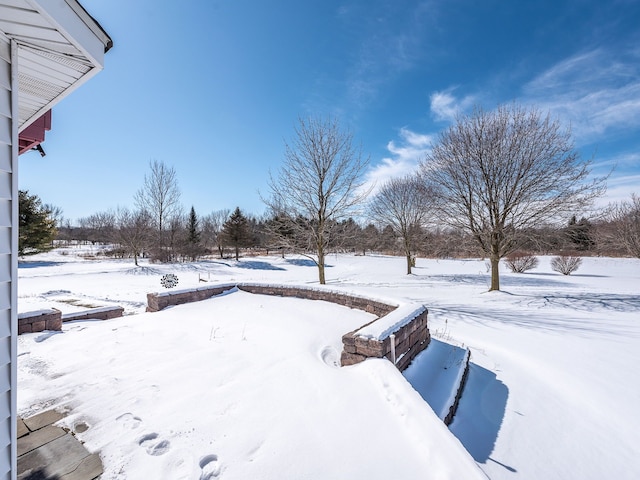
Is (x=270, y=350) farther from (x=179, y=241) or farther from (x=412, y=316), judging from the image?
(x=179, y=241)

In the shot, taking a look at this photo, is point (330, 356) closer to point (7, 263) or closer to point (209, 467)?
point (209, 467)

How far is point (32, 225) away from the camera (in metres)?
18.7

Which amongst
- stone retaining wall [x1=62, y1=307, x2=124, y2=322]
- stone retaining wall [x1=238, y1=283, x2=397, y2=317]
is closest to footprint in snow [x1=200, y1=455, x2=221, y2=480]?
stone retaining wall [x1=238, y1=283, x2=397, y2=317]

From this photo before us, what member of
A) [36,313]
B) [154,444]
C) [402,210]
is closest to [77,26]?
[154,444]

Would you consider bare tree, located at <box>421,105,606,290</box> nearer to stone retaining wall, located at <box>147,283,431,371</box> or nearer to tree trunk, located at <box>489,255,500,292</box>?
tree trunk, located at <box>489,255,500,292</box>

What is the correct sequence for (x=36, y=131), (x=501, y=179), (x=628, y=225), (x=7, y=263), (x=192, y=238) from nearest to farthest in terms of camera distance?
(x=7, y=263) < (x=36, y=131) < (x=501, y=179) < (x=628, y=225) < (x=192, y=238)

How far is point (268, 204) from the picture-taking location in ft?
40.1

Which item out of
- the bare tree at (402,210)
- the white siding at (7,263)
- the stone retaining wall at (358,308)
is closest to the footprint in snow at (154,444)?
the white siding at (7,263)

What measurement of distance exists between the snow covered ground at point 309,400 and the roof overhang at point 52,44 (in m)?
2.63

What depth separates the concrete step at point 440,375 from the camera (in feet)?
10.3

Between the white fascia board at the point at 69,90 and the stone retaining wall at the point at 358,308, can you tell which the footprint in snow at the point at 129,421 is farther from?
the white fascia board at the point at 69,90

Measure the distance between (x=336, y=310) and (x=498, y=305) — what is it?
242 inches

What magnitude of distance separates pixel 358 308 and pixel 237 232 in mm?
26468

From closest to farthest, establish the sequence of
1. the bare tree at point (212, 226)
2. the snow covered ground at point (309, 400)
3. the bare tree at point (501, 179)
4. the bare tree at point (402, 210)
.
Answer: the snow covered ground at point (309, 400) → the bare tree at point (501, 179) → the bare tree at point (402, 210) → the bare tree at point (212, 226)
